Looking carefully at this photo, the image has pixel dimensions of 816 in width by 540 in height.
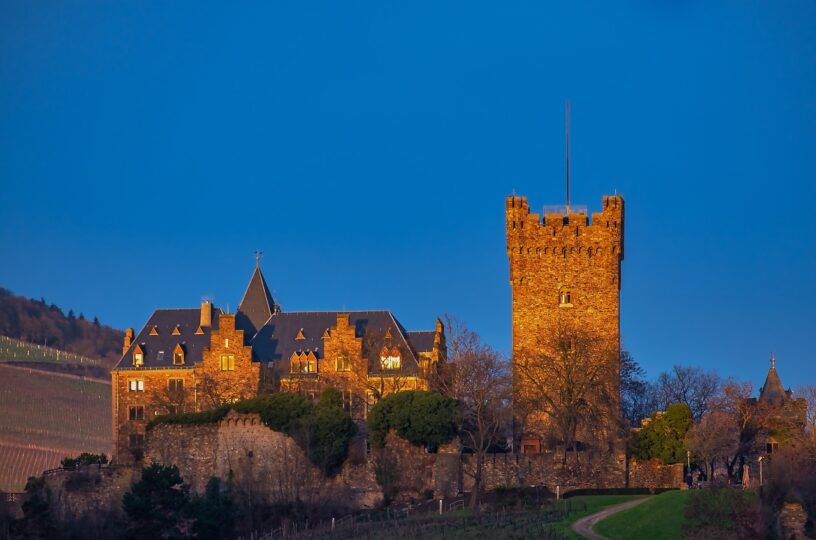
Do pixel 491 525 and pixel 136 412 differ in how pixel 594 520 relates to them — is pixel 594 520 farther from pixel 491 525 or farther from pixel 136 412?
pixel 136 412

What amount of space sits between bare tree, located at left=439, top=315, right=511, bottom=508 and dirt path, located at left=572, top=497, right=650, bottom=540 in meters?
10.0

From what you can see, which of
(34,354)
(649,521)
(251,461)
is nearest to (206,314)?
(251,461)

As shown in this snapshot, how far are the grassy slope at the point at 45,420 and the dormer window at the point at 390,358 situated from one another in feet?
84.9

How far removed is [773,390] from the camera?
277ft

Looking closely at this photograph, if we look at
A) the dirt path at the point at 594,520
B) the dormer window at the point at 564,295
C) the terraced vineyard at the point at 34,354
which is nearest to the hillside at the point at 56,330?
the terraced vineyard at the point at 34,354

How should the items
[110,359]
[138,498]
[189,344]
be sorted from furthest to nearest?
[110,359] < [189,344] < [138,498]

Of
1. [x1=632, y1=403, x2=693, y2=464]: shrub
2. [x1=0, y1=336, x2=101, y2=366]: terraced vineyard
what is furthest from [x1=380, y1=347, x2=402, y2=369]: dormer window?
[x1=0, y1=336, x2=101, y2=366]: terraced vineyard

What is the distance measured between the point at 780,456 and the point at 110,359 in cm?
9313

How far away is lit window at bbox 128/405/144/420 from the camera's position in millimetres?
89875

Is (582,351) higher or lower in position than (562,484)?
higher

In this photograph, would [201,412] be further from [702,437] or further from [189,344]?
[702,437]

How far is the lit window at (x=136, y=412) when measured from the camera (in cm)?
8988

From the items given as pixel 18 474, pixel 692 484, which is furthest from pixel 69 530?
pixel 18 474

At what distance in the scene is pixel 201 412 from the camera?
82125mm
